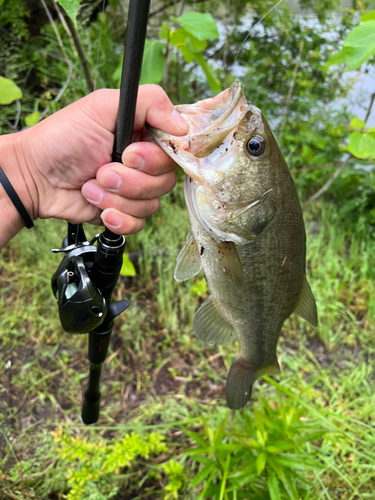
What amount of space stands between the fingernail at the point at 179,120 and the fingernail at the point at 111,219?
1.21ft

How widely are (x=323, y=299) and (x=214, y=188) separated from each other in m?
2.22

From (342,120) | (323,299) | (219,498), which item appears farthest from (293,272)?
(342,120)

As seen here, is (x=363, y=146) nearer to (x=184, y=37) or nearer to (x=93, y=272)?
(x=184, y=37)

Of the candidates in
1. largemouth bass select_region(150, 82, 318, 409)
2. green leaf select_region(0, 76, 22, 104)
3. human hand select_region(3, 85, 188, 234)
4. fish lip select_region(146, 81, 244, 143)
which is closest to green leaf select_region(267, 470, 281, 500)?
largemouth bass select_region(150, 82, 318, 409)

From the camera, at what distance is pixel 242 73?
14.4 feet

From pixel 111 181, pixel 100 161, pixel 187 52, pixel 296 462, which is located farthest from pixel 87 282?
pixel 296 462

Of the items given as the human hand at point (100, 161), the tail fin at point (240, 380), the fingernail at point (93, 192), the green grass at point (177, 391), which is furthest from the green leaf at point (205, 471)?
the fingernail at point (93, 192)

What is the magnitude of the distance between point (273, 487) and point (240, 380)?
0.48 m

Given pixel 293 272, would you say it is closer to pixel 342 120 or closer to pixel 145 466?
pixel 145 466

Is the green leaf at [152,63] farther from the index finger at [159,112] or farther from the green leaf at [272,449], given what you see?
the green leaf at [272,449]

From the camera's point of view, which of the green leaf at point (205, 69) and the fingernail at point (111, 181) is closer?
the fingernail at point (111, 181)

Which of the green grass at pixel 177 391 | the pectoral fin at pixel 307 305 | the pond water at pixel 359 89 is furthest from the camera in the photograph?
the pond water at pixel 359 89

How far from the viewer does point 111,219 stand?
1156 millimetres

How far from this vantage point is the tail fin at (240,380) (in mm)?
1529
